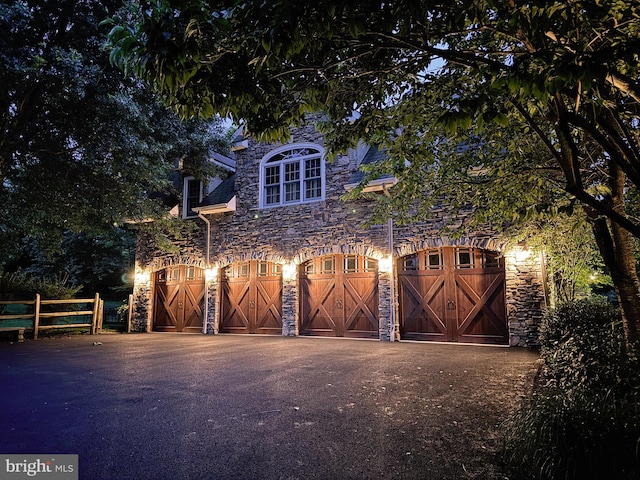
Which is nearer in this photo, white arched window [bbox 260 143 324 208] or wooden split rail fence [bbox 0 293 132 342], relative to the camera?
wooden split rail fence [bbox 0 293 132 342]

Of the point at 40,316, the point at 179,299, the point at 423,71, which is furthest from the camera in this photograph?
the point at 179,299

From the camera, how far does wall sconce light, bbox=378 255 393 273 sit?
10.7 m

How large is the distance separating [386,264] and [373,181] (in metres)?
2.40

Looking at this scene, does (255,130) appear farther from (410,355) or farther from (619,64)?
(410,355)

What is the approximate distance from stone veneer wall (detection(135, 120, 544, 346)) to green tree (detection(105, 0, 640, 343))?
5.00m

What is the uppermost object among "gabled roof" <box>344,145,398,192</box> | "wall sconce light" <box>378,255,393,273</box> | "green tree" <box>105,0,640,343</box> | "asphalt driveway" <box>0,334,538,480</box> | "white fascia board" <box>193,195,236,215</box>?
"gabled roof" <box>344,145,398,192</box>

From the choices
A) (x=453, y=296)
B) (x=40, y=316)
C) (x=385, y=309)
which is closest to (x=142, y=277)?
(x=40, y=316)

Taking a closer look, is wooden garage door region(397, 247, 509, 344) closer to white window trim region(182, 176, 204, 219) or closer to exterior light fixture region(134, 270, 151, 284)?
white window trim region(182, 176, 204, 219)

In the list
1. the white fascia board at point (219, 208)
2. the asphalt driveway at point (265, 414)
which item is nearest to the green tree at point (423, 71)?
the asphalt driveway at point (265, 414)

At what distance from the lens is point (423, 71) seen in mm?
3914

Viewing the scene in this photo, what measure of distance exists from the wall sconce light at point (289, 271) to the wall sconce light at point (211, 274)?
2722 millimetres

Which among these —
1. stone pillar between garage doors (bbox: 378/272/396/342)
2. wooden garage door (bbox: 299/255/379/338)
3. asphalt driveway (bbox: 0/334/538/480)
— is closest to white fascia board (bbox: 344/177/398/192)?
wooden garage door (bbox: 299/255/379/338)

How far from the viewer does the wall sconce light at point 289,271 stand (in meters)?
12.1

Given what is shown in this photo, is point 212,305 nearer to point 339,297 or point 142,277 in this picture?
point 142,277
